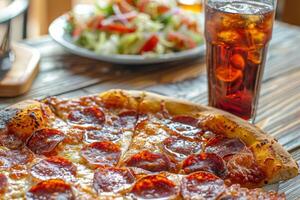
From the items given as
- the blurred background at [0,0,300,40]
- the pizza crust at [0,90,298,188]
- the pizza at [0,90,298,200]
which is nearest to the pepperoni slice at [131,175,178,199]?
the pizza at [0,90,298,200]

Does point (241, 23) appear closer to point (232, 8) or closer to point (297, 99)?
point (232, 8)

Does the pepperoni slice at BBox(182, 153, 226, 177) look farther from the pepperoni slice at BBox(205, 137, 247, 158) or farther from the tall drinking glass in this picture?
the tall drinking glass

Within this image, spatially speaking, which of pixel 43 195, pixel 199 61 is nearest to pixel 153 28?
pixel 199 61

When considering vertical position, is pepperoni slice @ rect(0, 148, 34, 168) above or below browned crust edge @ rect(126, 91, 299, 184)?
above

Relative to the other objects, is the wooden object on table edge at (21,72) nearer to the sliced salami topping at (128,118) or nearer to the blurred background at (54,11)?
the sliced salami topping at (128,118)

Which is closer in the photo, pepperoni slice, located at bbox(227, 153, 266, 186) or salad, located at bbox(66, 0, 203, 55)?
pepperoni slice, located at bbox(227, 153, 266, 186)

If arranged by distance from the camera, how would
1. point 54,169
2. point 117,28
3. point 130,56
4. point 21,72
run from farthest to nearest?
point 117,28 → point 130,56 → point 21,72 → point 54,169

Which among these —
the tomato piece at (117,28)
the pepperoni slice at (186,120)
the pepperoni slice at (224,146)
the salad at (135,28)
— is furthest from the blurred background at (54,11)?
the pepperoni slice at (224,146)

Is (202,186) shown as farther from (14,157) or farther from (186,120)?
(14,157)

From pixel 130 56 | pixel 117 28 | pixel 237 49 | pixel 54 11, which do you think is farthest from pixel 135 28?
pixel 54 11
